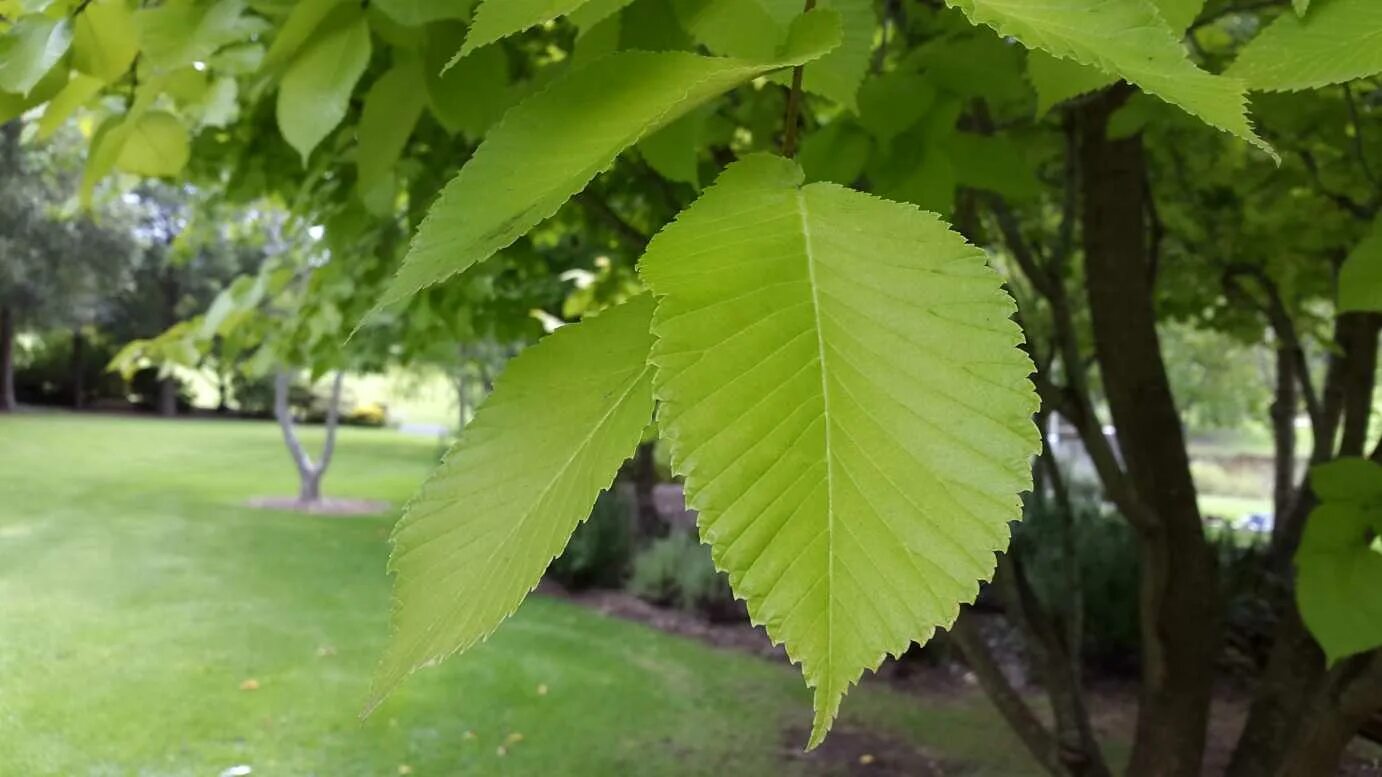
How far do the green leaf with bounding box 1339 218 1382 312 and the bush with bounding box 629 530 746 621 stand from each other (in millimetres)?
3024

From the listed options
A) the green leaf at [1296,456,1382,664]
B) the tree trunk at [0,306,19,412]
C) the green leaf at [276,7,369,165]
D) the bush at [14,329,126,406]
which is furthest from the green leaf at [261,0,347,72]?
the bush at [14,329,126,406]

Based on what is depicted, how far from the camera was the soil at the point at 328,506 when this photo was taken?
4103 millimetres

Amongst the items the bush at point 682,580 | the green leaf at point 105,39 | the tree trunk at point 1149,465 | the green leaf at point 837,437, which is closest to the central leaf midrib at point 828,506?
→ the green leaf at point 837,437

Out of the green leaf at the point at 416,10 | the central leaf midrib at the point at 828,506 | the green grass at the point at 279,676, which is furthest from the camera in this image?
the green grass at the point at 279,676

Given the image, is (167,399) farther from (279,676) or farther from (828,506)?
(828,506)

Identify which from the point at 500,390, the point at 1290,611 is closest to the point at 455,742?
the point at 1290,611

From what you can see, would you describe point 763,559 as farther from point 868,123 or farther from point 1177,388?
point 1177,388

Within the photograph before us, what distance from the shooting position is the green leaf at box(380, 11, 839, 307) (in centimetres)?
18

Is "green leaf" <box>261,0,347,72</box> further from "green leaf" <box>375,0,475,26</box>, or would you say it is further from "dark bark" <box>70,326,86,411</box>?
"dark bark" <box>70,326,86,411</box>

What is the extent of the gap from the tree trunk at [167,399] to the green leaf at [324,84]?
13.8 feet

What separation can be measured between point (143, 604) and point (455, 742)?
96cm

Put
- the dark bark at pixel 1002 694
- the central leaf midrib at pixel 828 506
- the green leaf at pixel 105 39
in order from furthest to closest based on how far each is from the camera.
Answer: the dark bark at pixel 1002 694, the green leaf at pixel 105 39, the central leaf midrib at pixel 828 506

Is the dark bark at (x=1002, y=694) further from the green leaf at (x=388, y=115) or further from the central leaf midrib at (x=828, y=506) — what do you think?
the central leaf midrib at (x=828, y=506)

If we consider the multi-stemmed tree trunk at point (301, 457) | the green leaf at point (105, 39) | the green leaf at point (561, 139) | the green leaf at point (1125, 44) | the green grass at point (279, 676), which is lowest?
the green grass at point (279, 676)
